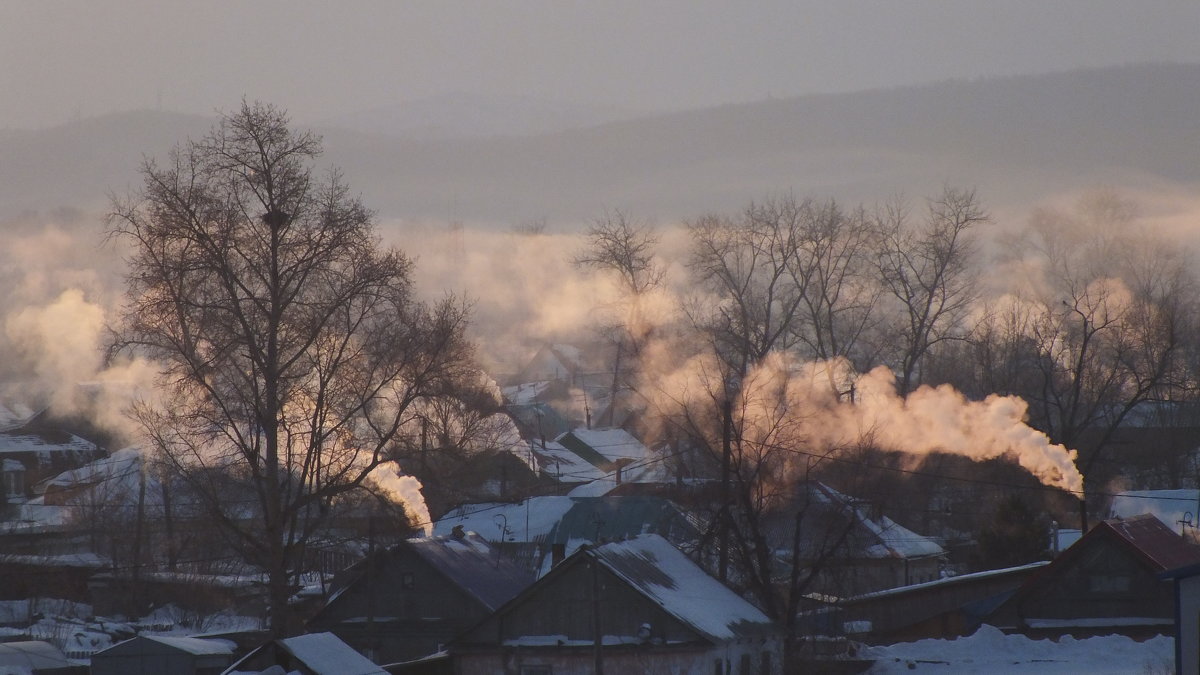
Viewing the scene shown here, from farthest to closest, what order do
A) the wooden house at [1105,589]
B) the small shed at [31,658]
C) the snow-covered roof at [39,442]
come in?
1. the snow-covered roof at [39,442]
2. the small shed at [31,658]
3. the wooden house at [1105,589]

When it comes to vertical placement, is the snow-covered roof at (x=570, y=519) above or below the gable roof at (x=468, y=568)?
above

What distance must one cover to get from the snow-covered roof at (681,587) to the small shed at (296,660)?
6591mm

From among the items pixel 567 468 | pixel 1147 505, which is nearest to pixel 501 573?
pixel 1147 505

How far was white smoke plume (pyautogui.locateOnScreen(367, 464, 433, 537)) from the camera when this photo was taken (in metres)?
36.2

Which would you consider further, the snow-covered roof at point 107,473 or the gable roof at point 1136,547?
the snow-covered roof at point 107,473

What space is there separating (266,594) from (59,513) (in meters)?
17.8

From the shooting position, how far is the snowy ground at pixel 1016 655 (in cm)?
3309

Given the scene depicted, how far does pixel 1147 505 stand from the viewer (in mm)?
52156

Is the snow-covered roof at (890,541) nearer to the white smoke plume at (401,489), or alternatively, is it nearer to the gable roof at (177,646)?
the white smoke plume at (401,489)

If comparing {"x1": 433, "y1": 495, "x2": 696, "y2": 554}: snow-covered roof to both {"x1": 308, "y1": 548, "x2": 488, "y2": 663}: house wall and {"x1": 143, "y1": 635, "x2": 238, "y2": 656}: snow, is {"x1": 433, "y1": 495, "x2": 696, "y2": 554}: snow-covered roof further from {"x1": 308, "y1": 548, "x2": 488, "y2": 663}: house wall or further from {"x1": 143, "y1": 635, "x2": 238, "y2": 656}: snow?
{"x1": 143, "y1": 635, "x2": 238, "y2": 656}: snow

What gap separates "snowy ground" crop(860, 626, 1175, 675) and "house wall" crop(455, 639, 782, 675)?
12.2 feet

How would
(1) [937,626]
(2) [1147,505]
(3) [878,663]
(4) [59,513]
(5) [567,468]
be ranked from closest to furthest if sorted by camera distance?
(3) [878,663] → (1) [937,626] → (2) [1147,505] → (4) [59,513] → (5) [567,468]

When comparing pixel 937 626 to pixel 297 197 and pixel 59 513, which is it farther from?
pixel 59 513

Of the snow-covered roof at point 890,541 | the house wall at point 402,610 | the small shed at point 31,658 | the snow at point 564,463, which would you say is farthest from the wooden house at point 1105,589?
the snow at point 564,463
